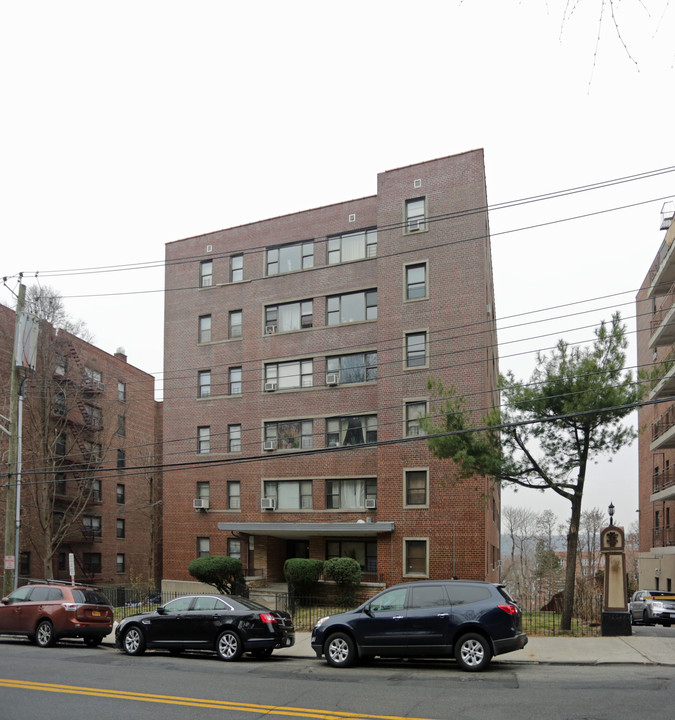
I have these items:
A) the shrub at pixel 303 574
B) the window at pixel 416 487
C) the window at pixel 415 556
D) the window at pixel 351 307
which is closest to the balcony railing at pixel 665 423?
the window at pixel 416 487

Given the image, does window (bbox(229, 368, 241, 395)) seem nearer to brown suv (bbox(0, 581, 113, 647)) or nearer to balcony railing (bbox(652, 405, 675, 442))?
brown suv (bbox(0, 581, 113, 647))

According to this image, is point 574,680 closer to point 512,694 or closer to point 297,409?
point 512,694

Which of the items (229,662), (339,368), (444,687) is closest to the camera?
(444,687)

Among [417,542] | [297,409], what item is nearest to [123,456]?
[297,409]

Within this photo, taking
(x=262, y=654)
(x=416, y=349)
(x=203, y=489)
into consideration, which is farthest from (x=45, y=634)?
(x=416, y=349)

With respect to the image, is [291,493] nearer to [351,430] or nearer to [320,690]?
[351,430]

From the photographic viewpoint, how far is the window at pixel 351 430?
34.0m

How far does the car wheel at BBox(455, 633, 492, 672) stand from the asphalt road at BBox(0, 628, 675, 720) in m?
0.24

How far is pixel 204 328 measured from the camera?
39719 mm

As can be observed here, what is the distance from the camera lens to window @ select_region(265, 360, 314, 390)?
118 feet

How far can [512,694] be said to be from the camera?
12141mm

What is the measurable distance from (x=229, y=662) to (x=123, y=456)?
36310 mm

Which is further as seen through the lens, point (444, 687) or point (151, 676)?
point (151, 676)

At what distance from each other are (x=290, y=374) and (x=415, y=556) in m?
10.4
